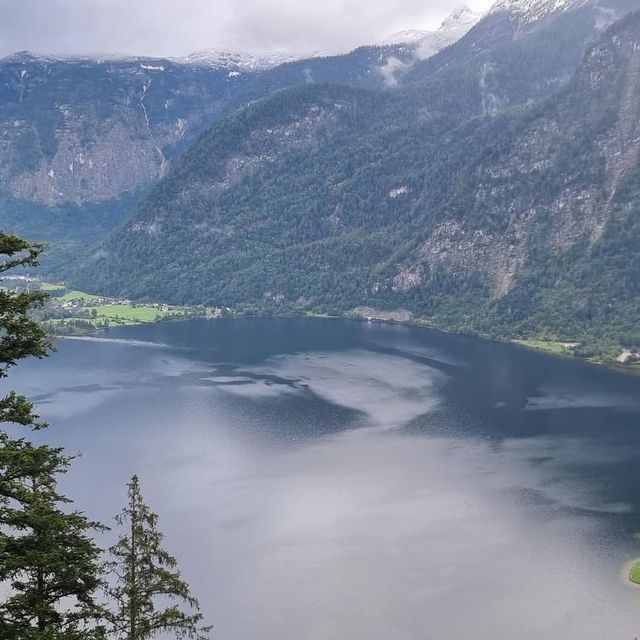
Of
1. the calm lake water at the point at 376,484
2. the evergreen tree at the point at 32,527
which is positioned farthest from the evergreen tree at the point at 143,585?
the calm lake water at the point at 376,484

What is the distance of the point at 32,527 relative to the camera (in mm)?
21234

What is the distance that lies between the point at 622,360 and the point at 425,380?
4318cm

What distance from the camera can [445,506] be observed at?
81.8m

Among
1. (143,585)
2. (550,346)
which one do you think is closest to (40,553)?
(143,585)

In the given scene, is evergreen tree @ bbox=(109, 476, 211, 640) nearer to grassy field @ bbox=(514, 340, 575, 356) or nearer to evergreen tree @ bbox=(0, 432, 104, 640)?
evergreen tree @ bbox=(0, 432, 104, 640)

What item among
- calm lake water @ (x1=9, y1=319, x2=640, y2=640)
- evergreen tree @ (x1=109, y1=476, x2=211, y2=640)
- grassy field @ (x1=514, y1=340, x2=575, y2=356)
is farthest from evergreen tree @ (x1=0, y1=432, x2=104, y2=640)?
grassy field @ (x1=514, y1=340, x2=575, y2=356)

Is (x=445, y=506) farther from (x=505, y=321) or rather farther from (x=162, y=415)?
(x=505, y=321)

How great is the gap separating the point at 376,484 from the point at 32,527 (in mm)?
69612

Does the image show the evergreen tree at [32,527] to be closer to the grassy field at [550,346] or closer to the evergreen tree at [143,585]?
the evergreen tree at [143,585]

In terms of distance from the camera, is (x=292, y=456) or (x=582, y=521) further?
(x=292, y=456)

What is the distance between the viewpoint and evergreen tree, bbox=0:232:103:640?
68.3 ft

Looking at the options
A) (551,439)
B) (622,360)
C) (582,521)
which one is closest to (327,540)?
(582,521)

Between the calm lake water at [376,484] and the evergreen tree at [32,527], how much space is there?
38150mm

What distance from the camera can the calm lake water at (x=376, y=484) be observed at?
61500 millimetres
